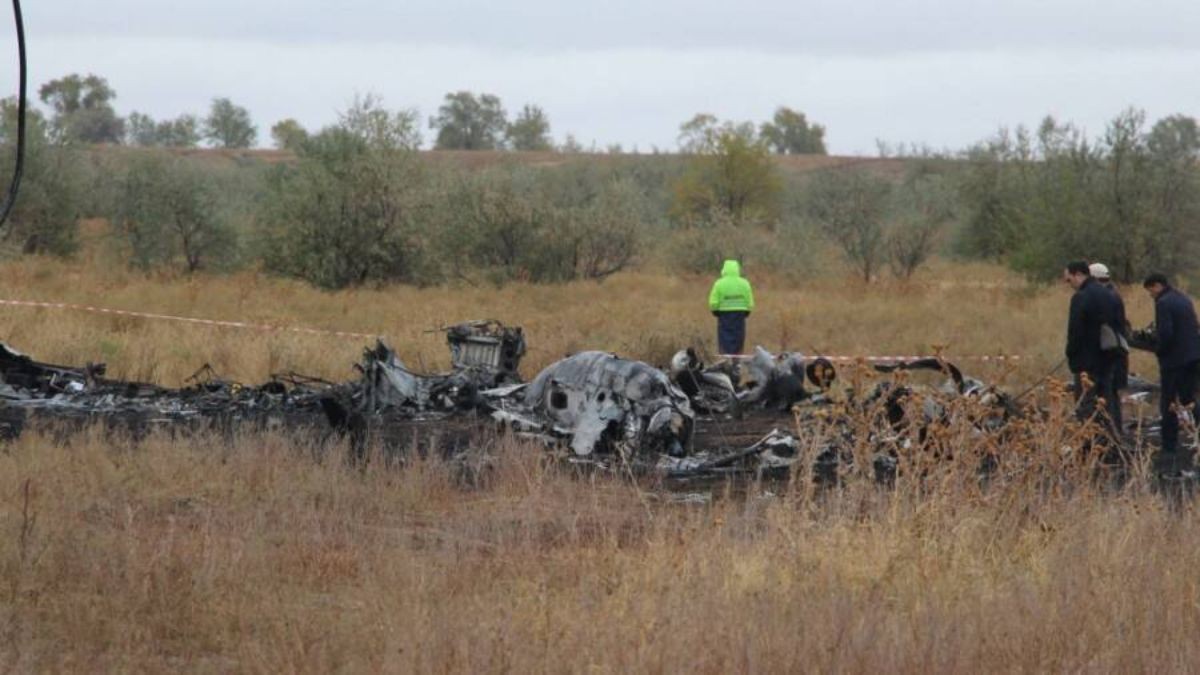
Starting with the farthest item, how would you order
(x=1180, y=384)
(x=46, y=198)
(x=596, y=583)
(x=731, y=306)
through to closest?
(x=46, y=198)
(x=731, y=306)
(x=1180, y=384)
(x=596, y=583)

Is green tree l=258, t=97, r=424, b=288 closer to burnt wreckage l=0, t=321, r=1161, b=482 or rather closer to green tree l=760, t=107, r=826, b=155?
burnt wreckage l=0, t=321, r=1161, b=482

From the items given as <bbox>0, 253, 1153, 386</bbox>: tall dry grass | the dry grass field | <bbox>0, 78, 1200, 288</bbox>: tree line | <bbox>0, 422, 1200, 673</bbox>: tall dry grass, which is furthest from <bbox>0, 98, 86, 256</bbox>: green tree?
<bbox>0, 422, 1200, 673</bbox>: tall dry grass

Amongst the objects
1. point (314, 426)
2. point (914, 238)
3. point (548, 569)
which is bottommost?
point (314, 426)

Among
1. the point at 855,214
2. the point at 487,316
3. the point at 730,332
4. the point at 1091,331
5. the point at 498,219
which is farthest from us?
the point at 855,214

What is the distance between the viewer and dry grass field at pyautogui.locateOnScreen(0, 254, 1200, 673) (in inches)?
264

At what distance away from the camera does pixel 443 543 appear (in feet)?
30.9

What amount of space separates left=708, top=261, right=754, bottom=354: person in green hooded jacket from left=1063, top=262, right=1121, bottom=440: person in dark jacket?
7.78m

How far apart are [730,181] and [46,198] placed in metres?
30.8

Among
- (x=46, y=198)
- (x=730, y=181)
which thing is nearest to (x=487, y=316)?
(x=46, y=198)

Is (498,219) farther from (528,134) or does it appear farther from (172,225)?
(528,134)

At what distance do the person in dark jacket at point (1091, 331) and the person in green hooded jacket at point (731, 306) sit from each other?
25.5 ft

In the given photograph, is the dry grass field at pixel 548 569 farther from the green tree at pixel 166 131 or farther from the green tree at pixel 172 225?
the green tree at pixel 166 131

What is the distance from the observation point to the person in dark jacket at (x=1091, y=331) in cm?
1437

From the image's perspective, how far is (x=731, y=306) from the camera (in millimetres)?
22156
